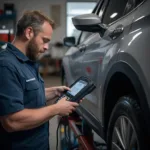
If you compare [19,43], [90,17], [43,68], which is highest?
[90,17]

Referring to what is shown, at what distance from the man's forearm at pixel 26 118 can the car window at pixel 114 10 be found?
79cm

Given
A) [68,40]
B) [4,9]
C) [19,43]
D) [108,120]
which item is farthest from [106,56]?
[4,9]

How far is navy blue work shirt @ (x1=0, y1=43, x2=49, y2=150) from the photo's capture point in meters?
1.24

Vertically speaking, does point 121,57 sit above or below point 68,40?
above

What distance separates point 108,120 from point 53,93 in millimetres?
376

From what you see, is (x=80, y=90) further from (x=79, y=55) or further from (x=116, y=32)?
(x=79, y=55)

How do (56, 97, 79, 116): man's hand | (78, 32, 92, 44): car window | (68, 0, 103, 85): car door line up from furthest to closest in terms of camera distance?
(78, 32, 92, 44): car window, (68, 0, 103, 85): car door, (56, 97, 79, 116): man's hand

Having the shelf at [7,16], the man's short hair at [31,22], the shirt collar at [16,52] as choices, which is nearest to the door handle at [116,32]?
the man's short hair at [31,22]

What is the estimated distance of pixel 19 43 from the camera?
1.42m

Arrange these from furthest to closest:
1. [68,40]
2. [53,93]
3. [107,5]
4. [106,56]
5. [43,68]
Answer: [43,68]
[68,40]
[107,5]
[53,93]
[106,56]

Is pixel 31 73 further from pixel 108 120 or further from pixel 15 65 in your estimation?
pixel 108 120

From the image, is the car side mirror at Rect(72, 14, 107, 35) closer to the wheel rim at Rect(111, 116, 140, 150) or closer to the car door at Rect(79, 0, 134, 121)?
the car door at Rect(79, 0, 134, 121)

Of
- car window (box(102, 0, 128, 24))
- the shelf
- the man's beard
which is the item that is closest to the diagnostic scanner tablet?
the man's beard

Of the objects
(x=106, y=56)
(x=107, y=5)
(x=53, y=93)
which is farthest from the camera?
(x=107, y=5)
